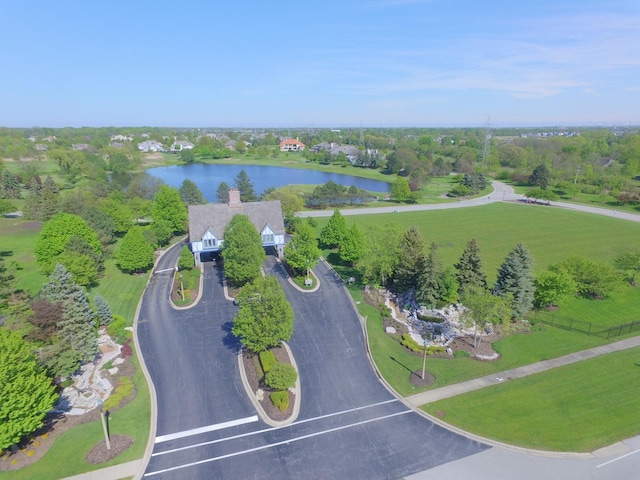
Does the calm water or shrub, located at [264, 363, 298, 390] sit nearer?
shrub, located at [264, 363, 298, 390]

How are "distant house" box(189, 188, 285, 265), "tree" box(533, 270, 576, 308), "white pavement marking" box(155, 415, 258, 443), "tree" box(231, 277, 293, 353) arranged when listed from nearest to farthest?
1. "white pavement marking" box(155, 415, 258, 443)
2. "tree" box(231, 277, 293, 353)
3. "tree" box(533, 270, 576, 308)
4. "distant house" box(189, 188, 285, 265)

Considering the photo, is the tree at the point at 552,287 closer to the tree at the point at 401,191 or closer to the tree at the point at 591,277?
the tree at the point at 591,277

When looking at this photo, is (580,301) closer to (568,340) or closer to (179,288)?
(568,340)

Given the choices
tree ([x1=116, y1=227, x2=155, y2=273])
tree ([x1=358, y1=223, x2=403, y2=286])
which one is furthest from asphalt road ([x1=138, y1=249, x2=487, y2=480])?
tree ([x1=116, y1=227, x2=155, y2=273])

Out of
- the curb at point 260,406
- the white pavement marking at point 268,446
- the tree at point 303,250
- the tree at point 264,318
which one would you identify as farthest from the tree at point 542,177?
the curb at point 260,406

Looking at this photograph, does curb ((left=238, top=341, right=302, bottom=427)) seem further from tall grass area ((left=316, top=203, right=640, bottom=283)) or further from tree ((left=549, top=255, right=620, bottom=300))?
tree ((left=549, top=255, right=620, bottom=300))

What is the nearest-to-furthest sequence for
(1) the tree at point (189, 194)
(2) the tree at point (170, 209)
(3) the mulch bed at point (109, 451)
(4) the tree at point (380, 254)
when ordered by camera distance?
(3) the mulch bed at point (109, 451), (4) the tree at point (380, 254), (2) the tree at point (170, 209), (1) the tree at point (189, 194)
